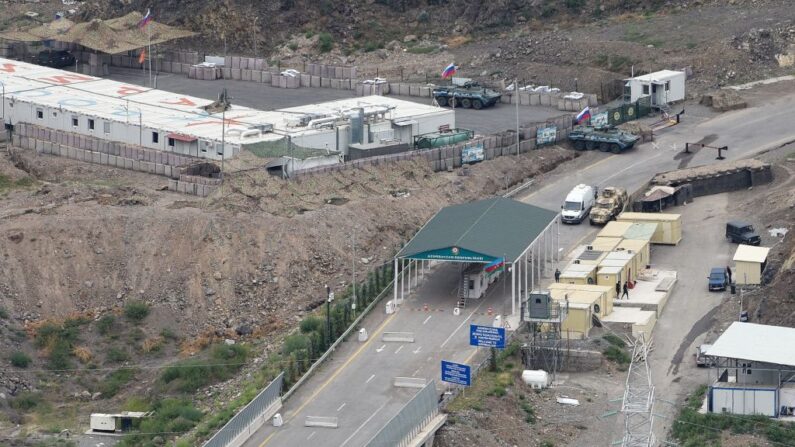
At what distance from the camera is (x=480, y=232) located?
98.8m

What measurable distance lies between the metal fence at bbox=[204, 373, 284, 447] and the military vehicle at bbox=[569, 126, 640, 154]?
1596 inches

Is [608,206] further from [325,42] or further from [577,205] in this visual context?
[325,42]

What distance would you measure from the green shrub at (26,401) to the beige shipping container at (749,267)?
33596 millimetres

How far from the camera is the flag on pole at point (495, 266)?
96062mm

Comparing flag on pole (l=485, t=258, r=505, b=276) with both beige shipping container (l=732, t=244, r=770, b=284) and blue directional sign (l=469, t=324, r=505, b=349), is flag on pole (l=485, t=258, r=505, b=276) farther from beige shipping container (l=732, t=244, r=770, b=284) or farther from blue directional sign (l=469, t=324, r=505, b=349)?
beige shipping container (l=732, t=244, r=770, b=284)

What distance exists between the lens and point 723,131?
12581 centimetres

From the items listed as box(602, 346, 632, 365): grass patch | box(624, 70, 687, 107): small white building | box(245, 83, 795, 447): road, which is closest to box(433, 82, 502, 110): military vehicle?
box(624, 70, 687, 107): small white building

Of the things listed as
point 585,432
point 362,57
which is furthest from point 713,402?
point 362,57

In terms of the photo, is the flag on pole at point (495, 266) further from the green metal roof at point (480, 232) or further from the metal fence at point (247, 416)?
the metal fence at point (247, 416)

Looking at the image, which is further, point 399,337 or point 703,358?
point 399,337

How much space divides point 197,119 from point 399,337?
33524 mm

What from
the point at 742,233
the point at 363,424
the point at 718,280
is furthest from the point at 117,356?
the point at 742,233

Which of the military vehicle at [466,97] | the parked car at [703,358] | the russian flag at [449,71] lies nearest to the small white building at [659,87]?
the military vehicle at [466,97]

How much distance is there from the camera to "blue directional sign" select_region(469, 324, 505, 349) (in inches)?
3570
